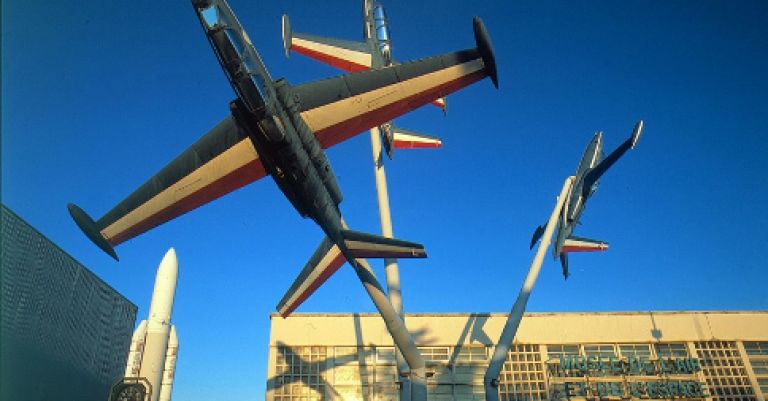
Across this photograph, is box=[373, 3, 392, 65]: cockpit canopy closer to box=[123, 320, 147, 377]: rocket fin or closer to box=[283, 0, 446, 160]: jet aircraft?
box=[283, 0, 446, 160]: jet aircraft

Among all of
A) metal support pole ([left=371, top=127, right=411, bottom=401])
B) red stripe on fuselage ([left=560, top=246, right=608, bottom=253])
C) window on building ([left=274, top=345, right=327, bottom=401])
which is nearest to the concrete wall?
window on building ([left=274, top=345, right=327, bottom=401])

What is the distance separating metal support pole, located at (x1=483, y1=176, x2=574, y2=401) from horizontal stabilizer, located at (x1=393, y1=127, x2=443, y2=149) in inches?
345

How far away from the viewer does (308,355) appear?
130 feet

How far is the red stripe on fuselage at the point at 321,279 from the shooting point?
19681 millimetres

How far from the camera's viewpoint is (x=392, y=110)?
527 inches

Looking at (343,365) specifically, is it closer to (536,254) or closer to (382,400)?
(382,400)

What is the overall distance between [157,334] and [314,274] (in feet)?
51.7

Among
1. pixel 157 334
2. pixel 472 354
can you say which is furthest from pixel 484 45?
pixel 472 354

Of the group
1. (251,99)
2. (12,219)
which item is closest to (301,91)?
(251,99)

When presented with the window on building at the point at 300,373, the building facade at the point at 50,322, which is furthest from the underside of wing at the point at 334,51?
the building facade at the point at 50,322

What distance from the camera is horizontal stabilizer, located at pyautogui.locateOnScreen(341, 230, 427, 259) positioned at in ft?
50.2

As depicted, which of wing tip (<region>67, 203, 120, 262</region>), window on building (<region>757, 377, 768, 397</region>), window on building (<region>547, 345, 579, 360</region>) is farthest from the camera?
window on building (<region>547, 345, 579, 360</region>)

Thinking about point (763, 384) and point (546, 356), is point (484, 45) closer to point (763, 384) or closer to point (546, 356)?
point (546, 356)

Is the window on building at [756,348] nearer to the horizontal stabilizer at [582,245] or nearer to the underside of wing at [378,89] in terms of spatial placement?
the horizontal stabilizer at [582,245]
